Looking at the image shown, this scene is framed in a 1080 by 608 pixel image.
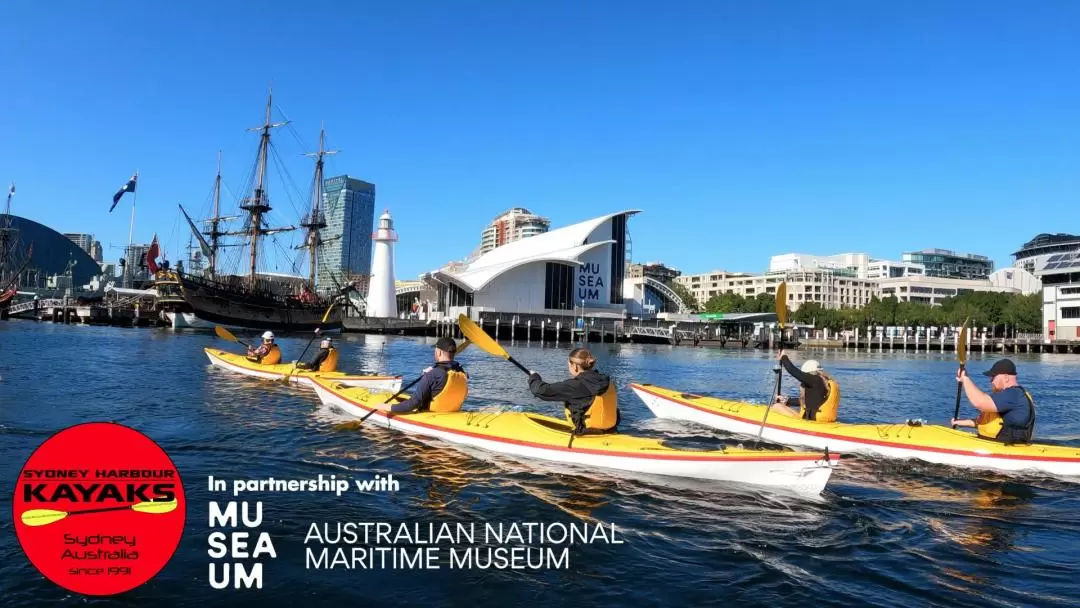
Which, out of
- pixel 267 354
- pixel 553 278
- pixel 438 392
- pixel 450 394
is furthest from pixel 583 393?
pixel 553 278

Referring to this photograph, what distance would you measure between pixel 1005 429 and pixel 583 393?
728 cm

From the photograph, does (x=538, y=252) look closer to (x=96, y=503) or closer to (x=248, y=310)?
(x=248, y=310)

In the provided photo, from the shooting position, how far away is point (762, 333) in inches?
3536

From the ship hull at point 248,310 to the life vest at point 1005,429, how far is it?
65.6 metres

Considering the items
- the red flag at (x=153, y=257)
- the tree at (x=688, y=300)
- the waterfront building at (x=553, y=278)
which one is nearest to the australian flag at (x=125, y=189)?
the red flag at (x=153, y=257)

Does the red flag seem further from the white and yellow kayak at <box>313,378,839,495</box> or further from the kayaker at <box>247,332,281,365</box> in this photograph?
the white and yellow kayak at <box>313,378,839,495</box>

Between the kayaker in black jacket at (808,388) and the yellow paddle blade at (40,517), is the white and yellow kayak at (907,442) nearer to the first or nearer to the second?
the kayaker in black jacket at (808,388)

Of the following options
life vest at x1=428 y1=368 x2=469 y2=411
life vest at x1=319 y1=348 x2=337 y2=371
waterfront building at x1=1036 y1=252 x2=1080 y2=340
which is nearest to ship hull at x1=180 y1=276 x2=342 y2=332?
life vest at x1=319 y1=348 x2=337 y2=371

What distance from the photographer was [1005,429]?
1097 centimetres

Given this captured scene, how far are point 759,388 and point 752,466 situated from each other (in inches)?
840

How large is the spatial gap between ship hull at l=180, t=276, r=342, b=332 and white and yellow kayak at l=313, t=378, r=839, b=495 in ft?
→ 201

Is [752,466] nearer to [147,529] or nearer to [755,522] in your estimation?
[755,522]

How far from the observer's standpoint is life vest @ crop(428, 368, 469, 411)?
12.5 m

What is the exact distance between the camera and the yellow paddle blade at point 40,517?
4766 millimetres
